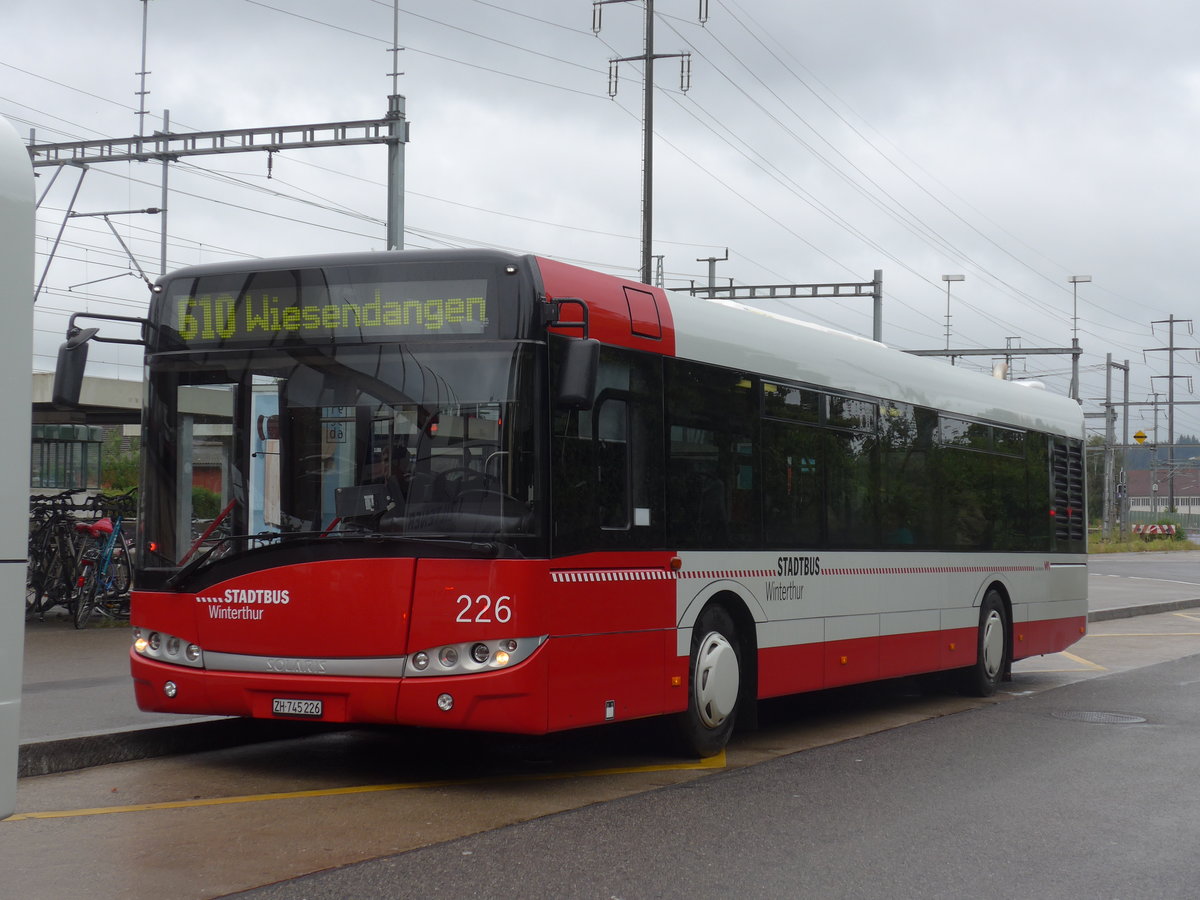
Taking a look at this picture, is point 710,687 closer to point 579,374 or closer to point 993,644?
point 579,374

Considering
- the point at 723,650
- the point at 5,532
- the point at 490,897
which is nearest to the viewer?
the point at 5,532

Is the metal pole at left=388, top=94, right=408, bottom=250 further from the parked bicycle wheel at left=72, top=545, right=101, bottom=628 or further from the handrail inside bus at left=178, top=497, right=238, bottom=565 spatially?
the handrail inside bus at left=178, top=497, right=238, bottom=565

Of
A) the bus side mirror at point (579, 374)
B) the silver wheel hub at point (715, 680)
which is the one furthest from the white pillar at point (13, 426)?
the silver wheel hub at point (715, 680)

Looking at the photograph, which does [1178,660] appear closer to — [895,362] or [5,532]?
[895,362]

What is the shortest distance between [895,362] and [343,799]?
6840 millimetres

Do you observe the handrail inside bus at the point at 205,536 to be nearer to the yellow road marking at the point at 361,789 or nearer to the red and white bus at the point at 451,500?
the red and white bus at the point at 451,500

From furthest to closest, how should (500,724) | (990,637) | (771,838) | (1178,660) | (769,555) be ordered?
(1178,660) → (990,637) → (769,555) → (500,724) → (771,838)

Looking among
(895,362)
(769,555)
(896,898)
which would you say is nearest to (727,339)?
(769,555)

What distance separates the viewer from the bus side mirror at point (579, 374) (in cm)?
812

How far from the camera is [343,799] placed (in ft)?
27.3

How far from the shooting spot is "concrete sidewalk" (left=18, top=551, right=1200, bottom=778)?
9180 millimetres

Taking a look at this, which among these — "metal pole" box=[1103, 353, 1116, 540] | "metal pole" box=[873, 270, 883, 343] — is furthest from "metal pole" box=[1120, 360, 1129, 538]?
"metal pole" box=[873, 270, 883, 343]

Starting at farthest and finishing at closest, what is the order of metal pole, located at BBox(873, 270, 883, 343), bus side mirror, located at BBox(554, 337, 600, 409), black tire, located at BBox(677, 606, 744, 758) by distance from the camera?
metal pole, located at BBox(873, 270, 883, 343) < black tire, located at BBox(677, 606, 744, 758) < bus side mirror, located at BBox(554, 337, 600, 409)

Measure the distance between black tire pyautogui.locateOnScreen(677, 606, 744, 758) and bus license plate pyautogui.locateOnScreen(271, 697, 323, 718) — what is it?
8.14ft
